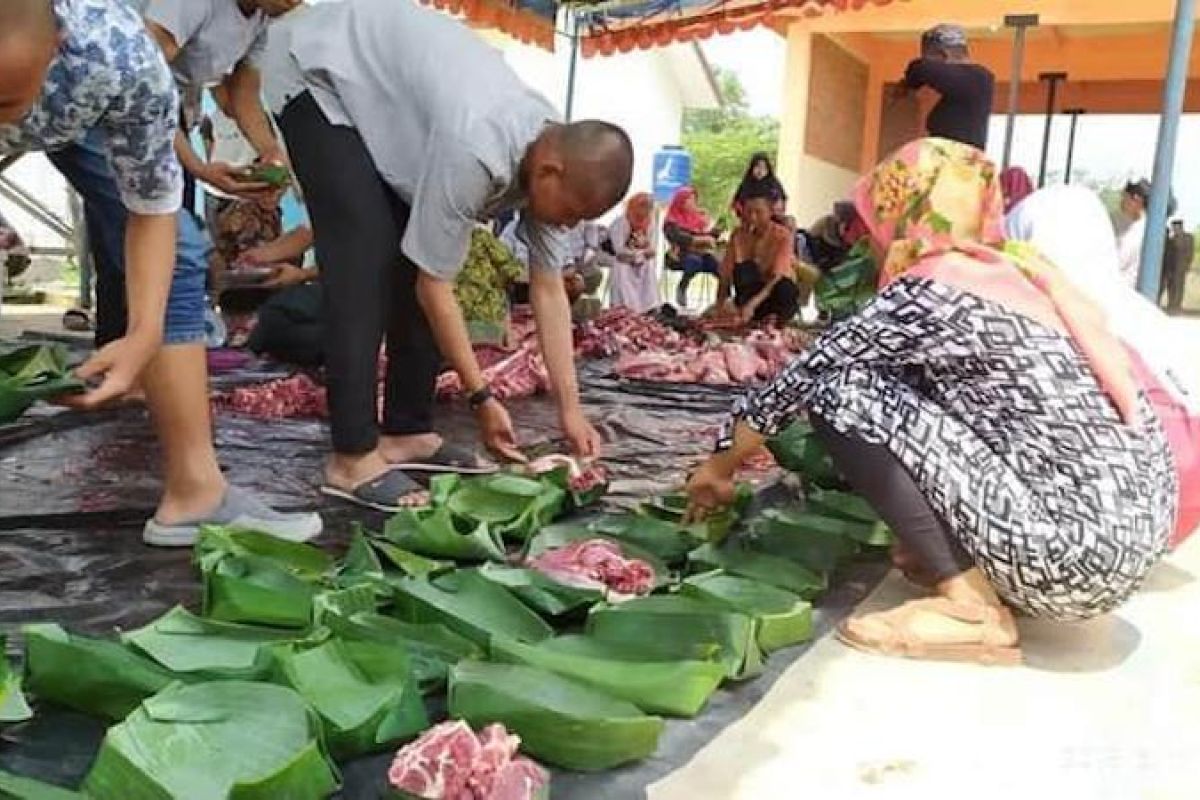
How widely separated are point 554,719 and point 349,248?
4.56 ft

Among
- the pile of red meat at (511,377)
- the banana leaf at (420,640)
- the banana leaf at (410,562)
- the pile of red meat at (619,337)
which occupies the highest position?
the banana leaf at (420,640)

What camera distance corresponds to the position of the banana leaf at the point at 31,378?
181cm

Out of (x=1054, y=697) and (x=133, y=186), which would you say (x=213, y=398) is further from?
(x=1054, y=697)

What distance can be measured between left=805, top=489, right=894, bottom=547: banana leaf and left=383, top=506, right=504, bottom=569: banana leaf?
26.5 inches

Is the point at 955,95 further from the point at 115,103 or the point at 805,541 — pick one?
the point at 115,103

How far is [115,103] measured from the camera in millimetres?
1603

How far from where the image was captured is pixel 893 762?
4.79ft

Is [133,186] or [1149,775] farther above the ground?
[133,186]

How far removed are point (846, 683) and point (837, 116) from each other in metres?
12.3

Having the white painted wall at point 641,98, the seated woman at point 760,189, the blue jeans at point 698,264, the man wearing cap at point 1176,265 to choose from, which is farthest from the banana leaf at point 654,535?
the white painted wall at point 641,98

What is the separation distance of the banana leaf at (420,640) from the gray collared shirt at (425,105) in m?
0.93

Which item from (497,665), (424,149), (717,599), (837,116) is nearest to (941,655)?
(717,599)

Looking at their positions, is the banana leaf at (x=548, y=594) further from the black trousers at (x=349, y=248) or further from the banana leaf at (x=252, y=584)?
the black trousers at (x=349, y=248)

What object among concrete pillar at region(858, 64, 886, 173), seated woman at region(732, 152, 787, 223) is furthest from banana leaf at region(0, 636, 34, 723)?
concrete pillar at region(858, 64, 886, 173)
